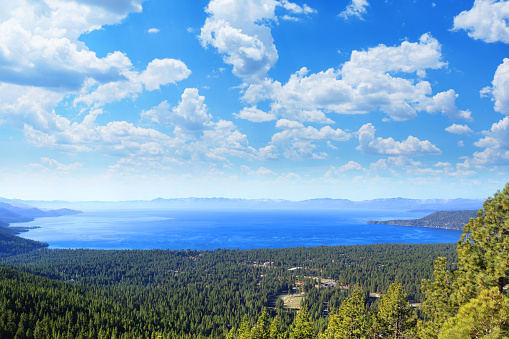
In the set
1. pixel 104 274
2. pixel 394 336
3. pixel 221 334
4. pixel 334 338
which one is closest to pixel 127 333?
pixel 221 334

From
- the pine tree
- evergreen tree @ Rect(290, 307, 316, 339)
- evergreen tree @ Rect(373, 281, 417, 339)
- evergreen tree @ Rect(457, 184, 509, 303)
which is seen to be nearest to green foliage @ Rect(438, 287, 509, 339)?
evergreen tree @ Rect(457, 184, 509, 303)

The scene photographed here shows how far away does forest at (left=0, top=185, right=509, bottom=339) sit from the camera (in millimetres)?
19031

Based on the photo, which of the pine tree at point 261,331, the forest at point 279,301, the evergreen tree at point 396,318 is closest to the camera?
the forest at point 279,301

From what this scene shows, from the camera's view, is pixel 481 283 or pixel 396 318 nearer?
pixel 481 283

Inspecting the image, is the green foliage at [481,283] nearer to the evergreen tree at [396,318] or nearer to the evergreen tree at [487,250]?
the evergreen tree at [487,250]

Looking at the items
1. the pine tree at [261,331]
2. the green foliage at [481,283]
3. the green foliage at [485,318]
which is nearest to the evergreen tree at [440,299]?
the green foliage at [481,283]

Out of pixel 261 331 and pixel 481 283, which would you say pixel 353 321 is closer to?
pixel 261 331

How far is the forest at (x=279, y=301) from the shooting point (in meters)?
19.0

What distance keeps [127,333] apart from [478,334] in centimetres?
9675

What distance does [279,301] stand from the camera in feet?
452

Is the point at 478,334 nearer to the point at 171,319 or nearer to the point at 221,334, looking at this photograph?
the point at 221,334

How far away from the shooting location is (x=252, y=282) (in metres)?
177

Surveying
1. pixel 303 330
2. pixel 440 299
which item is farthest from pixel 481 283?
pixel 303 330

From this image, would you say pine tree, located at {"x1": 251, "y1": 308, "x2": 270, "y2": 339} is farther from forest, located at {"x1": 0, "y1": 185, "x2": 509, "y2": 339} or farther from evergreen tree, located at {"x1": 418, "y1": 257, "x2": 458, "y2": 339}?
evergreen tree, located at {"x1": 418, "y1": 257, "x2": 458, "y2": 339}
